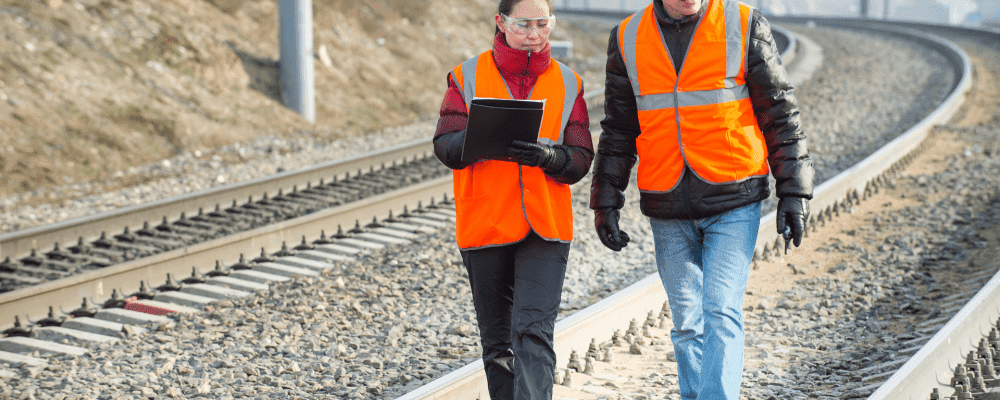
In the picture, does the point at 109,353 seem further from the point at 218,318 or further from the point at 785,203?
the point at 785,203

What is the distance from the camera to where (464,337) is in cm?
567

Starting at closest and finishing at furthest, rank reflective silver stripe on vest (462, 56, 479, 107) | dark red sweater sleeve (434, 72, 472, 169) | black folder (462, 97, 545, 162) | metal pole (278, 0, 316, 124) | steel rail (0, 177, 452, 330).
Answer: black folder (462, 97, 545, 162) < dark red sweater sleeve (434, 72, 472, 169) < reflective silver stripe on vest (462, 56, 479, 107) < steel rail (0, 177, 452, 330) < metal pole (278, 0, 316, 124)

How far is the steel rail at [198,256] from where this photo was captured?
237 inches

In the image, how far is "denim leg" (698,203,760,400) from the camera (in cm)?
355

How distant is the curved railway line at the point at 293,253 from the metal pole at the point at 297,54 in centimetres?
334

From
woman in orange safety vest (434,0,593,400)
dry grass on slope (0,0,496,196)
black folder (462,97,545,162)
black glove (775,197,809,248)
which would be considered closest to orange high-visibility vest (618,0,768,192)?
black glove (775,197,809,248)

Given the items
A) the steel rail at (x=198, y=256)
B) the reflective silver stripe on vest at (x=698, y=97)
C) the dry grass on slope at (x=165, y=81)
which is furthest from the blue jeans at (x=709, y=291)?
the dry grass on slope at (x=165, y=81)

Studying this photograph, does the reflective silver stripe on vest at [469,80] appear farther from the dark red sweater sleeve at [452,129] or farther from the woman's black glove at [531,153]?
the woman's black glove at [531,153]

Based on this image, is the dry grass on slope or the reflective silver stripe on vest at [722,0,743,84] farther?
the dry grass on slope

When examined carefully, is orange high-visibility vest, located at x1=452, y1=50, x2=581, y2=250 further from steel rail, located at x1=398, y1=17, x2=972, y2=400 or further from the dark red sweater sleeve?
steel rail, located at x1=398, y1=17, x2=972, y2=400

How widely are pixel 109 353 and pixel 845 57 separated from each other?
21162 millimetres

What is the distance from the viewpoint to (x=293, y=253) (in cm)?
758

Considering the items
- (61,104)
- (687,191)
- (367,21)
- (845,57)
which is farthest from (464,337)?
(845,57)

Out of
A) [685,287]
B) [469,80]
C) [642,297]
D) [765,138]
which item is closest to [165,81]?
[642,297]
